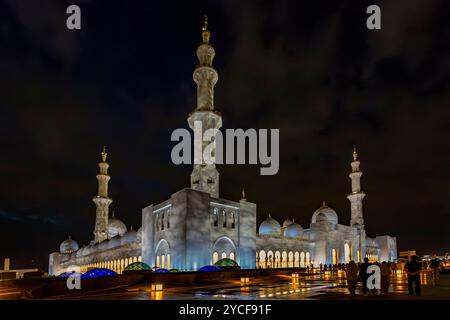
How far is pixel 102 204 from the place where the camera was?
5675 centimetres


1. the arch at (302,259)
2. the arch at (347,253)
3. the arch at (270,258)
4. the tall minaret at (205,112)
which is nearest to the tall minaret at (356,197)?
→ the arch at (347,253)

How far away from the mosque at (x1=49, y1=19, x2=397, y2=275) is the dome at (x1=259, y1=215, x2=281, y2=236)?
166 millimetres

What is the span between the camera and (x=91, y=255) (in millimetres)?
56531

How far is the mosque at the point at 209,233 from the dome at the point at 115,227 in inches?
6.1

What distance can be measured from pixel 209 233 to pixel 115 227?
31.7 meters

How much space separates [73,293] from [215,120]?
28.7 meters

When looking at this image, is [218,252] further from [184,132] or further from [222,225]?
[184,132]

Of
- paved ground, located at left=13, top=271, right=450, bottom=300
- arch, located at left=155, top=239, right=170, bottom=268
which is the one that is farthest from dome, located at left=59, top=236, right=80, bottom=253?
paved ground, located at left=13, top=271, right=450, bottom=300

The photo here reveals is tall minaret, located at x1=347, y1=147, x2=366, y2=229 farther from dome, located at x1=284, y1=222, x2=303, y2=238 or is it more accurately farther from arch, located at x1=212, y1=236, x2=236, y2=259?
arch, located at x1=212, y1=236, x2=236, y2=259

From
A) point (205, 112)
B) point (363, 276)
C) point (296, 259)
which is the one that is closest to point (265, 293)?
point (363, 276)

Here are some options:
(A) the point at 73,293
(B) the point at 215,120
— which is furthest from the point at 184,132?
(A) the point at 73,293

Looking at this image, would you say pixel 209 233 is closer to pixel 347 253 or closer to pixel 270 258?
pixel 270 258

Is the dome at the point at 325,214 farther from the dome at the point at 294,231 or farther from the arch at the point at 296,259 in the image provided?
the arch at the point at 296,259

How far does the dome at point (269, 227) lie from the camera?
51.7 metres
